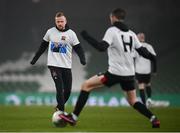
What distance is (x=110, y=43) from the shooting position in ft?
47.0

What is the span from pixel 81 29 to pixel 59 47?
47.9ft

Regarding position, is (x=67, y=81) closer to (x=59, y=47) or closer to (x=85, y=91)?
(x=59, y=47)

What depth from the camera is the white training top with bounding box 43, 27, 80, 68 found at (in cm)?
1650

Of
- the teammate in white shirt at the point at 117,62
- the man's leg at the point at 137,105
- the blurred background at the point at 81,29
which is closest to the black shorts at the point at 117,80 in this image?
the teammate in white shirt at the point at 117,62

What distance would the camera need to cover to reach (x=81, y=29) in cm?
3114

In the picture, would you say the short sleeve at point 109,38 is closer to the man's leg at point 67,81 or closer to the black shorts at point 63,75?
the black shorts at point 63,75

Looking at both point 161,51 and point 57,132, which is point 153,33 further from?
point 57,132

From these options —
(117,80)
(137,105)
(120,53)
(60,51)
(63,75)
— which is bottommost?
(137,105)

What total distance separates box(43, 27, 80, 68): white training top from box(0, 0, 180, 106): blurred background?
13.9 meters

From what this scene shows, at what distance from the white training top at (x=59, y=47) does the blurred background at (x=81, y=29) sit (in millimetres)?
13896

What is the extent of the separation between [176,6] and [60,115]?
1755 cm

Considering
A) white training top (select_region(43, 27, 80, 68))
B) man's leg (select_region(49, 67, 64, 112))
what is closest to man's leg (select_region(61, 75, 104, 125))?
man's leg (select_region(49, 67, 64, 112))

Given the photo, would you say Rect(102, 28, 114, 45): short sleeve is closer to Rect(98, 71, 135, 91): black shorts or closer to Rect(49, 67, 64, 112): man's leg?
Rect(98, 71, 135, 91): black shorts

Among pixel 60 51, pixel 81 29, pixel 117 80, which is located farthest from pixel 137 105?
pixel 81 29
